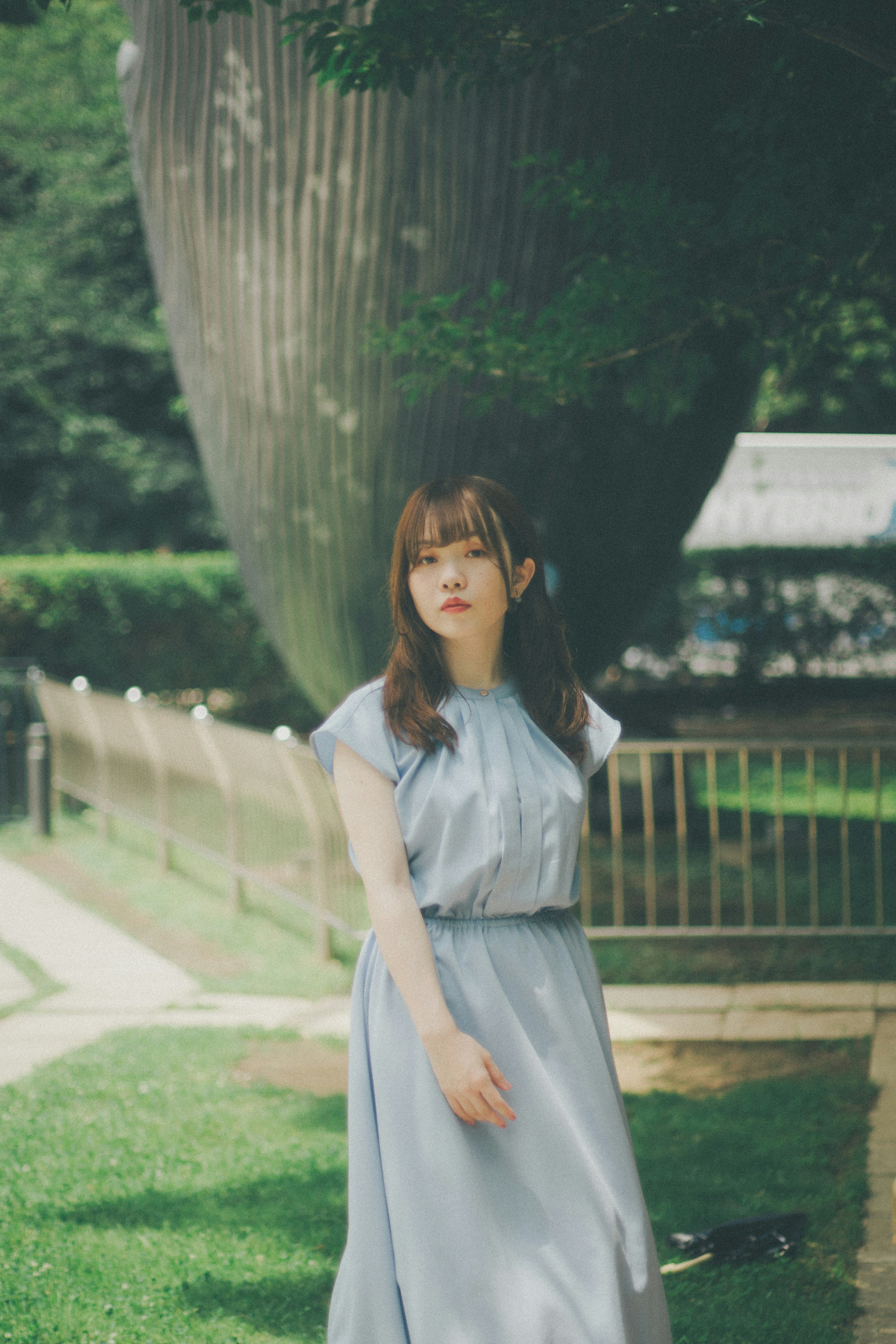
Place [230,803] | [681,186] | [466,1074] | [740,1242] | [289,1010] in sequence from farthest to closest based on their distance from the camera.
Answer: [230,803] < [289,1010] < [681,186] < [740,1242] < [466,1074]

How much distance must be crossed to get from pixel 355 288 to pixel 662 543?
78.4 inches

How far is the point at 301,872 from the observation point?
6215mm

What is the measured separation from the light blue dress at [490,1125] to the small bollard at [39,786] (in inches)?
274

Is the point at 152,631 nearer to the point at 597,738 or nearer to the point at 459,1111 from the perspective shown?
the point at 597,738

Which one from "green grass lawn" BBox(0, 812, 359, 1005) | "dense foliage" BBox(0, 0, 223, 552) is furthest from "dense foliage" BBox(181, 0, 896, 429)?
"dense foliage" BBox(0, 0, 223, 552)

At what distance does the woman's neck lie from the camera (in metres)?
2.16

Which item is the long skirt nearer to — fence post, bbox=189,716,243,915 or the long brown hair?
the long brown hair

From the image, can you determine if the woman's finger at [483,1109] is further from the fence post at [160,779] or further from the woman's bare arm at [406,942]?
the fence post at [160,779]

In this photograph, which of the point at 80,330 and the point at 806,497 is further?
the point at 80,330

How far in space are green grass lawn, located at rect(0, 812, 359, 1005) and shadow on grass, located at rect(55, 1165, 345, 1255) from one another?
1.79m

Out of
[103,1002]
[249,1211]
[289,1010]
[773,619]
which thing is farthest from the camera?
[773,619]

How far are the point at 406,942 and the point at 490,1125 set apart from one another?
13.1 inches

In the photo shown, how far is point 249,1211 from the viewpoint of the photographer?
3.48 m

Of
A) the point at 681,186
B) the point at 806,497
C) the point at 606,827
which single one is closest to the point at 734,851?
the point at 606,827
